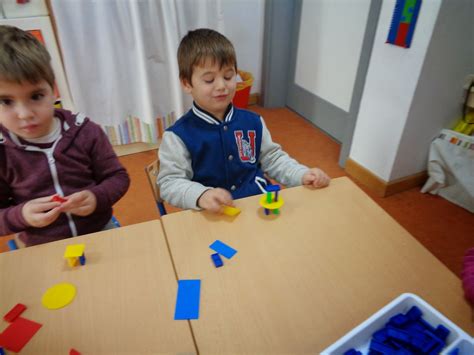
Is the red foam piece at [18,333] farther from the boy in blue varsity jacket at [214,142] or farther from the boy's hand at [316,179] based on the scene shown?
the boy's hand at [316,179]

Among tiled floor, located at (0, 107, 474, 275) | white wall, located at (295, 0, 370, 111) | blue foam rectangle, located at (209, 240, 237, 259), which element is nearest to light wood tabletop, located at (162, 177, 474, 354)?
blue foam rectangle, located at (209, 240, 237, 259)

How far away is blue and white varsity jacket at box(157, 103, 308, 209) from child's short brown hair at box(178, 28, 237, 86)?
0.14 metres

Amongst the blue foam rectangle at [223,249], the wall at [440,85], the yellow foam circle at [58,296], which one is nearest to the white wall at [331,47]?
the wall at [440,85]

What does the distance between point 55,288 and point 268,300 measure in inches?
16.5

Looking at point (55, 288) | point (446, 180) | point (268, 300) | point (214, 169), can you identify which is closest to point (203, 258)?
point (268, 300)

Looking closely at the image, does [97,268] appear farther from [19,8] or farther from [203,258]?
[19,8]

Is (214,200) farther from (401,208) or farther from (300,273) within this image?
(401,208)

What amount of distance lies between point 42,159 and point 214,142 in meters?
0.50

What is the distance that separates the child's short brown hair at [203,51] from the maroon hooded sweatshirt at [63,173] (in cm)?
35

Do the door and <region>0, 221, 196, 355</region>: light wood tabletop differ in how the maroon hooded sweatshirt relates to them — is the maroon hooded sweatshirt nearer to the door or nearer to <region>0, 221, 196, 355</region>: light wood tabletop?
<region>0, 221, 196, 355</region>: light wood tabletop

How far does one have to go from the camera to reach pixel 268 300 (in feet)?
2.10

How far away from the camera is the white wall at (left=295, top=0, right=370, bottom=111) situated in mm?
2314

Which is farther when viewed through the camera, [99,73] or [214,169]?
[99,73]

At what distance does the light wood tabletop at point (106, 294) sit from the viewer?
0.57 metres
